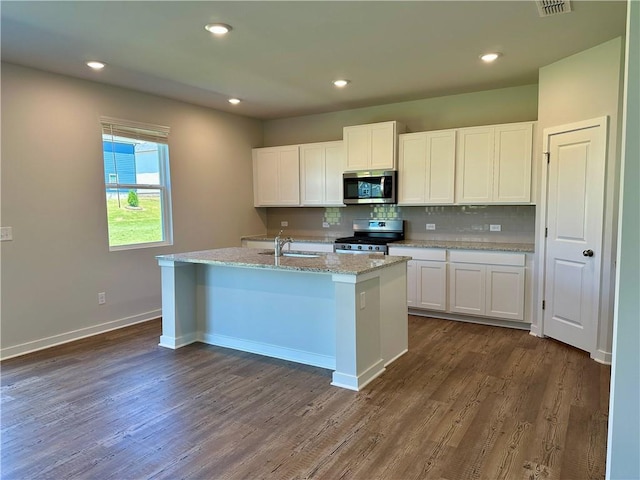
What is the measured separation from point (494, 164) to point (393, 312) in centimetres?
220

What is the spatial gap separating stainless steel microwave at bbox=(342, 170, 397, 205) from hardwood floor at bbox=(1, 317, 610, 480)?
211 centimetres

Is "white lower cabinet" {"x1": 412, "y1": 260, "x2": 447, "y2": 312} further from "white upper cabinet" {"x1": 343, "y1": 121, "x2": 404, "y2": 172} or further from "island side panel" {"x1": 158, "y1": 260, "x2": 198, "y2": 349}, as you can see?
"island side panel" {"x1": 158, "y1": 260, "x2": 198, "y2": 349}

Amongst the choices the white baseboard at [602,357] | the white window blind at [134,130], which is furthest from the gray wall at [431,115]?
the white baseboard at [602,357]

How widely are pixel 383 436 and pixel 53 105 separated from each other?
4.14 metres

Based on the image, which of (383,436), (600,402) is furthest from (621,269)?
(600,402)

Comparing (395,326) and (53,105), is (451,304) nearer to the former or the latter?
(395,326)

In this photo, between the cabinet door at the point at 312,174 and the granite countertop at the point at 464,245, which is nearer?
the granite countertop at the point at 464,245

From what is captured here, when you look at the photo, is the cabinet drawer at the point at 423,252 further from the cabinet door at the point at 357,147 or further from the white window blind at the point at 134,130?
the white window blind at the point at 134,130

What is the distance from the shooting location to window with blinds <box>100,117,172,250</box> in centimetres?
469

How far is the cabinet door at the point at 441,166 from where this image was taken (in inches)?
197

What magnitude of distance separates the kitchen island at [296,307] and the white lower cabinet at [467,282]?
125cm

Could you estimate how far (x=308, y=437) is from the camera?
252cm

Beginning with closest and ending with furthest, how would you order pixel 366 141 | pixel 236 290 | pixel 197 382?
pixel 197 382, pixel 236 290, pixel 366 141

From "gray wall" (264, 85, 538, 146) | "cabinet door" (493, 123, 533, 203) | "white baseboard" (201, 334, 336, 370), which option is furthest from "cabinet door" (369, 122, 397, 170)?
"white baseboard" (201, 334, 336, 370)
